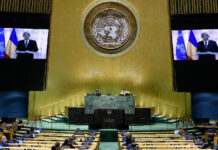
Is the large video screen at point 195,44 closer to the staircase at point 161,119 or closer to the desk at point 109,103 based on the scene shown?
the staircase at point 161,119

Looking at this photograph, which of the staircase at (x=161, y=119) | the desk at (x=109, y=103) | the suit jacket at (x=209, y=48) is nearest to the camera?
the desk at (x=109, y=103)

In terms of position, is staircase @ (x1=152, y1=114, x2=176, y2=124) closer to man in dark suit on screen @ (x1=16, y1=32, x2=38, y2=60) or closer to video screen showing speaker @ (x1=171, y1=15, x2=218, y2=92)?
video screen showing speaker @ (x1=171, y1=15, x2=218, y2=92)

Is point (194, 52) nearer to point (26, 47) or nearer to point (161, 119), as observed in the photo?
point (161, 119)

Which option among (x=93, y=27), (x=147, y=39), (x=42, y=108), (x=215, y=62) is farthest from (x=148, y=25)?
(x=42, y=108)

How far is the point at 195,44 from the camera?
13.3 m

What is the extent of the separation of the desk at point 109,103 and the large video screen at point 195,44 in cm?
453

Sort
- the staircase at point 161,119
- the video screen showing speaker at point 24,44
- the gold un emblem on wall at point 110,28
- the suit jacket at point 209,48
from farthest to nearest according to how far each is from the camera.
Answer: the gold un emblem on wall at point 110,28 < the suit jacket at point 209,48 < the video screen showing speaker at point 24,44 < the staircase at point 161,119

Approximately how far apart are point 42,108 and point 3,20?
19.7 feet

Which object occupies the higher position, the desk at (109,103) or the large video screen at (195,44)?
the large video screen at (195,44)

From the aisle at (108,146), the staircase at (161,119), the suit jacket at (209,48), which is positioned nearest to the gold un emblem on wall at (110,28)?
the suit jacket at (209,48)

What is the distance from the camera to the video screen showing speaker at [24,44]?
42.3 ft

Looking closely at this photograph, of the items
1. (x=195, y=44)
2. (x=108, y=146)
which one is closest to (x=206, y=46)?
(x=195, y=44)

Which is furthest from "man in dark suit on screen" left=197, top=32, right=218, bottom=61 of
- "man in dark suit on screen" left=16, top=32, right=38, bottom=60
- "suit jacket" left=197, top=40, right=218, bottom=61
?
"man in dark suit on screen" left=16, top=32, right=38, bottom=60

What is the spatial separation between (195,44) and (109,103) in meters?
6.60
